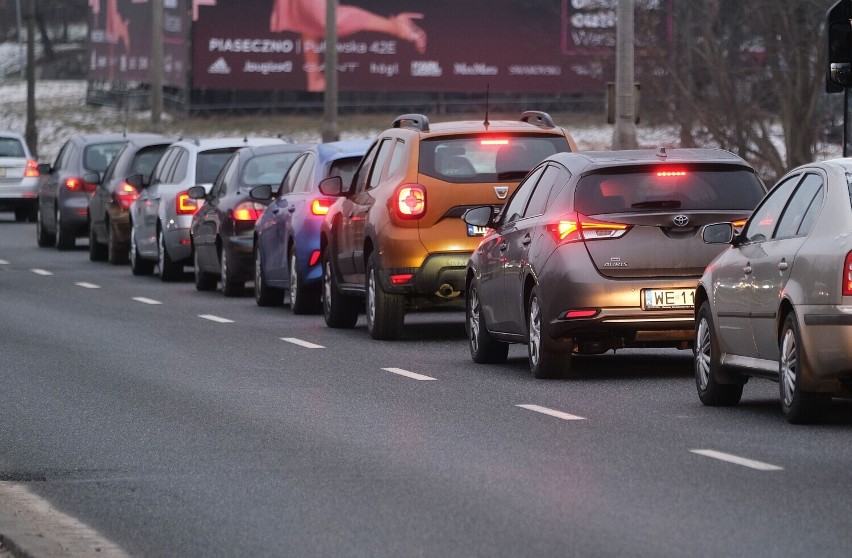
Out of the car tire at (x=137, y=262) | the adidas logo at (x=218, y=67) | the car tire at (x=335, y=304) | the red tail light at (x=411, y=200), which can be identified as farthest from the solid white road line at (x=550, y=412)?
the adidas logo at (x=218, y=67)

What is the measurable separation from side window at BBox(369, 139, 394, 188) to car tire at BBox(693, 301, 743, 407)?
5851 millimetres

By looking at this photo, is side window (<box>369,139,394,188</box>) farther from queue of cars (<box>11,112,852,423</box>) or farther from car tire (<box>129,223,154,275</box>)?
car tire (<box>129,223,154,275</box>)

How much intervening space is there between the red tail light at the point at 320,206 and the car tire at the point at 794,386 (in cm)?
992

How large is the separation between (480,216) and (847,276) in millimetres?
5387

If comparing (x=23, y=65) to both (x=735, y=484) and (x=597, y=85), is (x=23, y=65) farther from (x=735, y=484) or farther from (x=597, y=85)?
(x=735, y=484)

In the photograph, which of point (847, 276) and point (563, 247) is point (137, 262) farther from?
point (847, 276)

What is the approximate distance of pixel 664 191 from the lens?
49.4 ft

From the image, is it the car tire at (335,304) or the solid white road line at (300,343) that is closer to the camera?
the solid white road line at (300,343)

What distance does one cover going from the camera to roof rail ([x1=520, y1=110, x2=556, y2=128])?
18.9m

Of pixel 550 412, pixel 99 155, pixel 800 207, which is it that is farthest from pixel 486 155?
pixel 99 155

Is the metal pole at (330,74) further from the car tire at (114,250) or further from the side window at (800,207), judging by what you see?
the side window at (800,207)

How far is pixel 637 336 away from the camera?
14.9 metres

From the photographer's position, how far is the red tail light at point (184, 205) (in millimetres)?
27547

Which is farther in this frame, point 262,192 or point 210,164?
point 210,164
